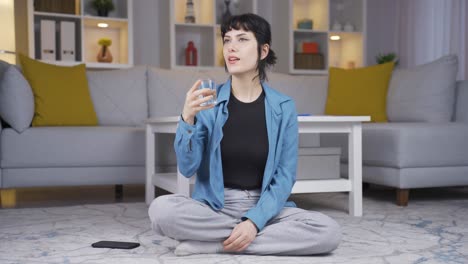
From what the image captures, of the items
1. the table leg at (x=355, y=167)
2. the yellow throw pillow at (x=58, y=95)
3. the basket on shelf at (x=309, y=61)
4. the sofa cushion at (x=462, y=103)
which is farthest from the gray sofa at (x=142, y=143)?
the basket on shelf at (x=309, y=61)

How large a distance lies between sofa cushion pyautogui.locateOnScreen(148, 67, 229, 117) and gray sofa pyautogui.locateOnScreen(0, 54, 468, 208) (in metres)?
0.02

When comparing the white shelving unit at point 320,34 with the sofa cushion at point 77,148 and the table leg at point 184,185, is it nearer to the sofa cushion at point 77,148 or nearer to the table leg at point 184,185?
Answer: the sofa cushion at point 77,148

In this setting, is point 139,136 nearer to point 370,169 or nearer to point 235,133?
point 370,169

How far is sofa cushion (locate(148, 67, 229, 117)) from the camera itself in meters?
3.73

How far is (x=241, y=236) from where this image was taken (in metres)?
1.69

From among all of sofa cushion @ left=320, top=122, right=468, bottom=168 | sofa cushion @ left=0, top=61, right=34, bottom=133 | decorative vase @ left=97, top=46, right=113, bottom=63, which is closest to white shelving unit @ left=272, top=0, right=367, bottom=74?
decorative vase @ left=97, top=46, right=113, bottom=63

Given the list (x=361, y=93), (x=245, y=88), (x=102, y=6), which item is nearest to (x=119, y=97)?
(x=102, y=6)

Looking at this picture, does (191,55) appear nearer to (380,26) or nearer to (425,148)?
(380,26)

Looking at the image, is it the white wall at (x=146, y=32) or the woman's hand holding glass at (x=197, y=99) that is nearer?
the woman's hand holding glass at (x=197, y=99)

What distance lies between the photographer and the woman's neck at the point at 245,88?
185 centimetres

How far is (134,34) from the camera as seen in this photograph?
5.19m

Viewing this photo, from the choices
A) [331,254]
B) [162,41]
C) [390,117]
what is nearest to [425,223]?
[331,254]

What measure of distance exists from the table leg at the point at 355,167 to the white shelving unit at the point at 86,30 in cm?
263

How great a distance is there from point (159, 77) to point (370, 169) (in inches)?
58.8
